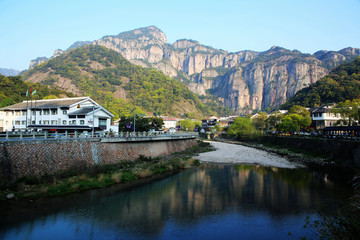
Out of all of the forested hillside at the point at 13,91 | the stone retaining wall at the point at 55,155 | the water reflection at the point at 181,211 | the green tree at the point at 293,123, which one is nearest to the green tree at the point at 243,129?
the green tree at the point at 293,123

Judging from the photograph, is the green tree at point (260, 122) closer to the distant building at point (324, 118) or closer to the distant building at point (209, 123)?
the distant building at point (324, 118)

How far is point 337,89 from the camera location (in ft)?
345

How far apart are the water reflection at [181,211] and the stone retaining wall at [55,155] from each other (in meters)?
4.53

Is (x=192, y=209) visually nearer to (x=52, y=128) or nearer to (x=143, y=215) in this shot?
(x=143, y=215)

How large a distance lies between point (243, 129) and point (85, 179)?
7777 cm

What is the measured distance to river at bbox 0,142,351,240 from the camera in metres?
16.5

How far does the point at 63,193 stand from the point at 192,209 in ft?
36.7

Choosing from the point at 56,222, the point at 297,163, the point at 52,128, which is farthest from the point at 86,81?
the point at 56,222

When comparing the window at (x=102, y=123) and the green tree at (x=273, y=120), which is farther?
the green tree at (x=273, y=120)

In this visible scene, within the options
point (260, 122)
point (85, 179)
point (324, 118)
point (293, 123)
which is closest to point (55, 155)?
point (85, 179)

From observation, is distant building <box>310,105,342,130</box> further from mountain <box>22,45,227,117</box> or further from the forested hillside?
mountain <box>22,45,227,117</box>

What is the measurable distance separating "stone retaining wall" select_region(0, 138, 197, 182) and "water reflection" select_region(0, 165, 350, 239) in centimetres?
453

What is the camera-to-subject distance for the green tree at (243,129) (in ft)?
302

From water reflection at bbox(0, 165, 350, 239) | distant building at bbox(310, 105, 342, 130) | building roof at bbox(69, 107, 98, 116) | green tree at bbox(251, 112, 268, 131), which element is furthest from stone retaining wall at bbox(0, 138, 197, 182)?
green tree at bbox(251, 112, 268, 131)
